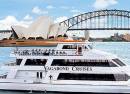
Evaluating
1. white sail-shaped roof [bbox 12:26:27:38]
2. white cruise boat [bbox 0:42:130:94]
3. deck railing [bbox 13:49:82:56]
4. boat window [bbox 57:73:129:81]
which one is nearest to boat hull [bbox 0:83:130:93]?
white cruise boat [bbox 0:42:130:94]

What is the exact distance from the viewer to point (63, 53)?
2688 cm

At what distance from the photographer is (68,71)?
26.5 metres

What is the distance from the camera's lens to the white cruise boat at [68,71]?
2597 cm

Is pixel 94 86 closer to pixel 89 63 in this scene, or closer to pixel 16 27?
pixel 89 63

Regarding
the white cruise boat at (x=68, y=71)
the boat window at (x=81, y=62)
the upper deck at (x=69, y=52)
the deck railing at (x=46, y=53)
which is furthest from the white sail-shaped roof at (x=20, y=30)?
the boat window at (x=81, y=62)

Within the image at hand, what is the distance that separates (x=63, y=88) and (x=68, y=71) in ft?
3.14

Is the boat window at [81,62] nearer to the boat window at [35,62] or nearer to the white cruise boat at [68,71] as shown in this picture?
the white cruise boat at [68,71]

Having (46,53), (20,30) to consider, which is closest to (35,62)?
(46,53)

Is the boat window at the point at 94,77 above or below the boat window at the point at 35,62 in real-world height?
below

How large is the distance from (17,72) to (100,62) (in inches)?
183

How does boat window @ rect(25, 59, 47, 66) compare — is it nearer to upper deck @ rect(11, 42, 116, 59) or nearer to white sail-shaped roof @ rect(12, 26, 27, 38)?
upper deck @ rect(11, 42, 116, 59)

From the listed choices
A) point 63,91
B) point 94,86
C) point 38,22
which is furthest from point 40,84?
point 38,22

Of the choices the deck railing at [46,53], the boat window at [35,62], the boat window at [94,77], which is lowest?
the boat window at [94,77]

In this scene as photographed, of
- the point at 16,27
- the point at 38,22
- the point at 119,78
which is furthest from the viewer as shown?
the point at 16,27
